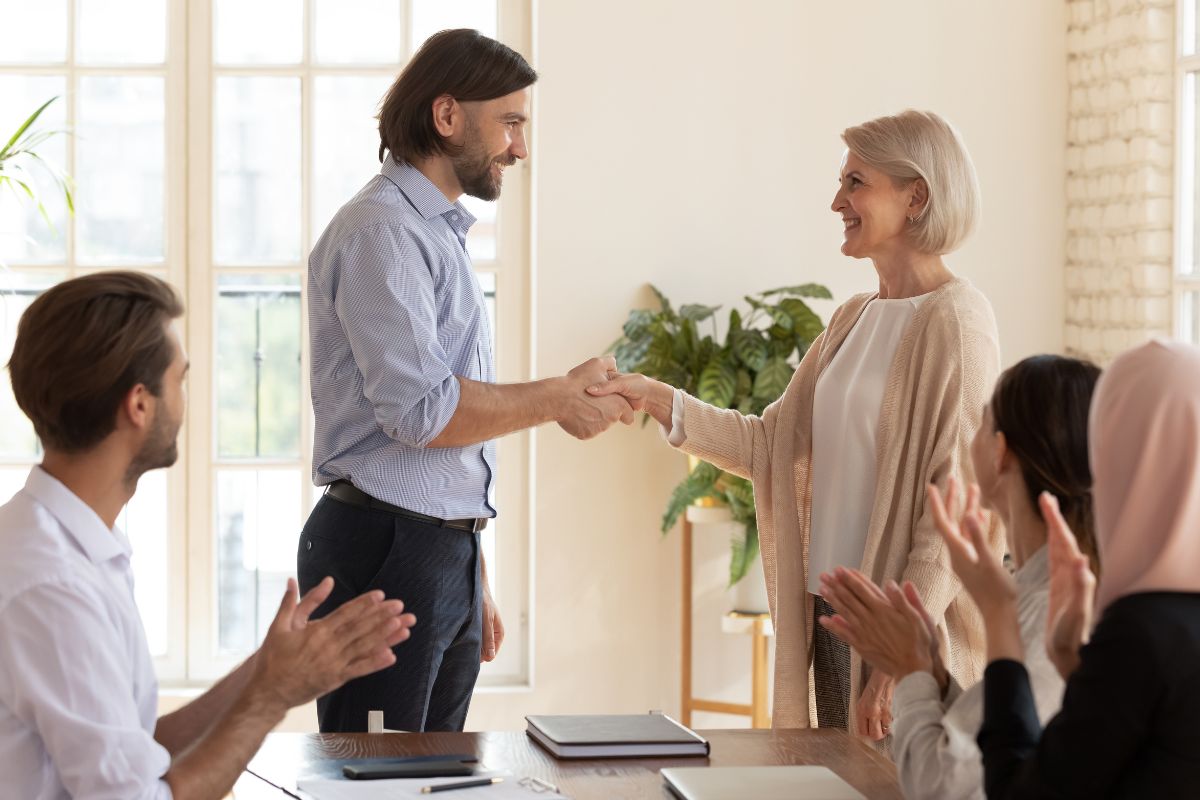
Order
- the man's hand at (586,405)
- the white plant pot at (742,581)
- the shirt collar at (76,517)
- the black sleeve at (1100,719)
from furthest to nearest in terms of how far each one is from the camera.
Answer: the white plant pot at (742,581)
the man's hand at (586,405)
the shirt collar at (76,517)
the black sleeve at (1100,719)

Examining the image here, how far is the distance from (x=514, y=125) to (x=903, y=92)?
2438mm

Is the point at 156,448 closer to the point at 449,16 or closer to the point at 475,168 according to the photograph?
the point at 475,168

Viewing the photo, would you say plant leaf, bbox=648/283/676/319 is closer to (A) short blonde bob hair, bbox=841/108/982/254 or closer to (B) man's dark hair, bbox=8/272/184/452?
(A) short blonde bob hair, bbox=841/108/982/254

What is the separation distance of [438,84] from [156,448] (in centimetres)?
119

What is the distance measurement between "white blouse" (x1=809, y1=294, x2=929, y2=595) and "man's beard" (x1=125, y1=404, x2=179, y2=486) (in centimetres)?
144

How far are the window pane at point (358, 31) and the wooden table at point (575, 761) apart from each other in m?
3.21

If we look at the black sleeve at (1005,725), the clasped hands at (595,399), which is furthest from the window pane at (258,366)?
the black sleeve at (1005,725)

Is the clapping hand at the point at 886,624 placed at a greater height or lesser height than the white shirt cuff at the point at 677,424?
lesser

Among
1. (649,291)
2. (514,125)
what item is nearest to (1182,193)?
(649,291)

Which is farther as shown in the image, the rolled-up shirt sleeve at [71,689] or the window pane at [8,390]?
the window pane at [8,390]

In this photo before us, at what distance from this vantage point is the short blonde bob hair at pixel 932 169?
267 cm

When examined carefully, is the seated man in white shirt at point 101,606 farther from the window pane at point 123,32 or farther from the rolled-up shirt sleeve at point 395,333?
the window pane at point 123,32

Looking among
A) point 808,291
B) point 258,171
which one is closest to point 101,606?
point 808,291

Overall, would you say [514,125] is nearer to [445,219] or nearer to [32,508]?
[445,219]
